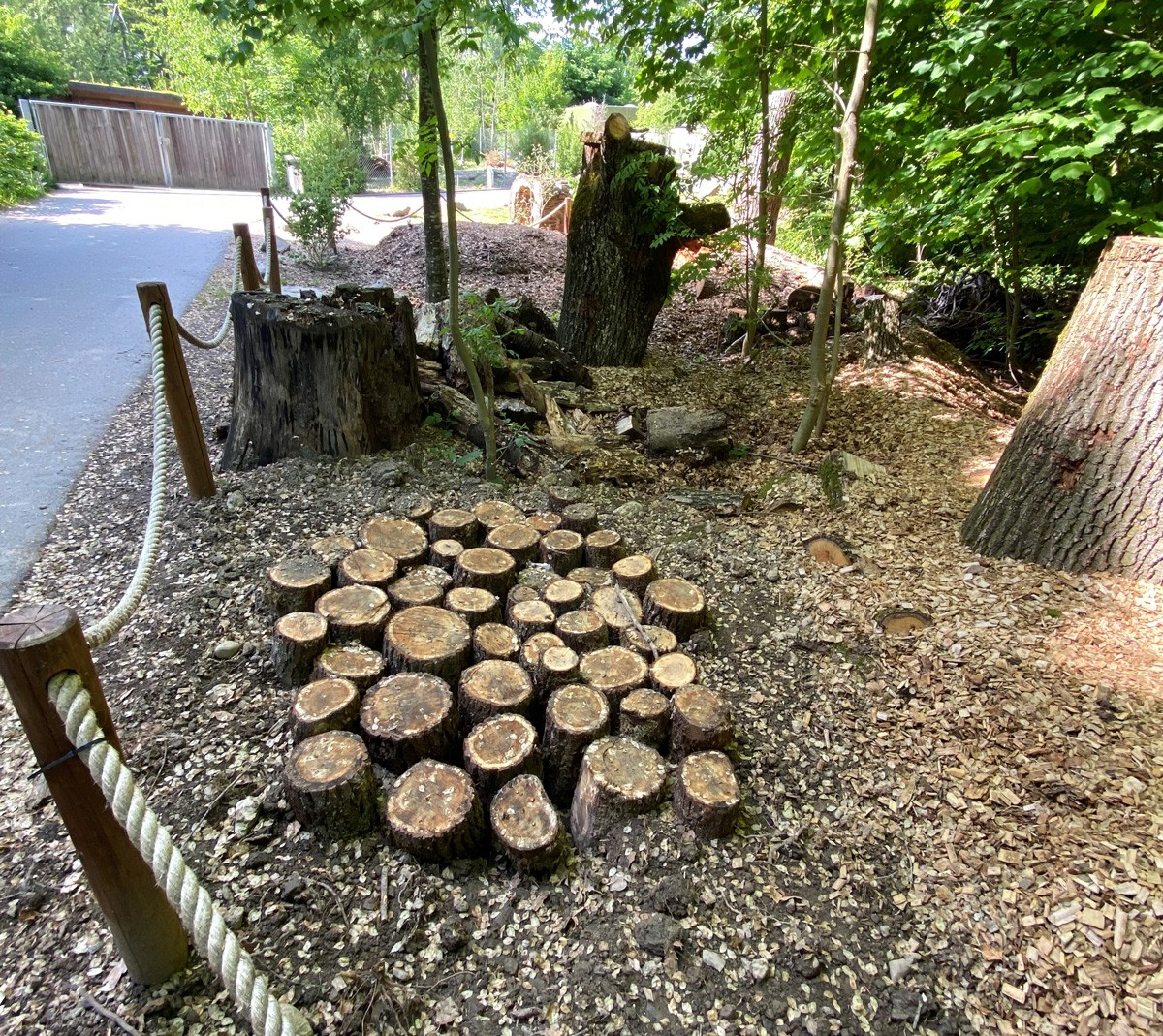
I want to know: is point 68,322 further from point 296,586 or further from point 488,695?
point 488,695

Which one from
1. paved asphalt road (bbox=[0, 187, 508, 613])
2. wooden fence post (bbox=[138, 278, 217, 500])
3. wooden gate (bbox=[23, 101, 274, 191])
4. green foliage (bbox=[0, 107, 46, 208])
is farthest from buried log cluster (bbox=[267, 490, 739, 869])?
Answer: wooden gate (bbox=[23, 101, 274, 191])

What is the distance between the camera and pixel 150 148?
1739cm

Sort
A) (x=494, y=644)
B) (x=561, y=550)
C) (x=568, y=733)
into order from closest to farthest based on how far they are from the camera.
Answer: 1. (x=568, y=733)
2. (x=494, y=644)
3. (x=561, y=550)

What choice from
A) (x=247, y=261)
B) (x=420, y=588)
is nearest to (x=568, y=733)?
(x=420, y=588)

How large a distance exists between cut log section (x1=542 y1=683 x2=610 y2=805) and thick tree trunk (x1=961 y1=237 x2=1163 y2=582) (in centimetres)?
205

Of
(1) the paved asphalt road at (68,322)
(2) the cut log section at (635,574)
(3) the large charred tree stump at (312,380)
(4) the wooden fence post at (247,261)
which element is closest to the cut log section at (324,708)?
(2) the cut log section at (635,574)

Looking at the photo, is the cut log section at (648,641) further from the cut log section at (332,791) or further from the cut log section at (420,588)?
the cut log section at (332,791)

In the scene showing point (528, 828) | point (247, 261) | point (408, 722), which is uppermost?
point (247, 261)

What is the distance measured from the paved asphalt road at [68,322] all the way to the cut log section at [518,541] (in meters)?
2.06

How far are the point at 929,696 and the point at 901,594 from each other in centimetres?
57

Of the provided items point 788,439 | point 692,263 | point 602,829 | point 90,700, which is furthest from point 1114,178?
point 90,700

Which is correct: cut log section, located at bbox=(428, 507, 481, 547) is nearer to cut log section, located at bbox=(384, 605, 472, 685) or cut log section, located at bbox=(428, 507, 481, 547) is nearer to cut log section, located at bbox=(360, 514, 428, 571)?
cut log section, located at bbox=(360, 514, 428, 571)

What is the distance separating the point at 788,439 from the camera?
4.16 meters

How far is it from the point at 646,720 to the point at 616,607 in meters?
0.52
